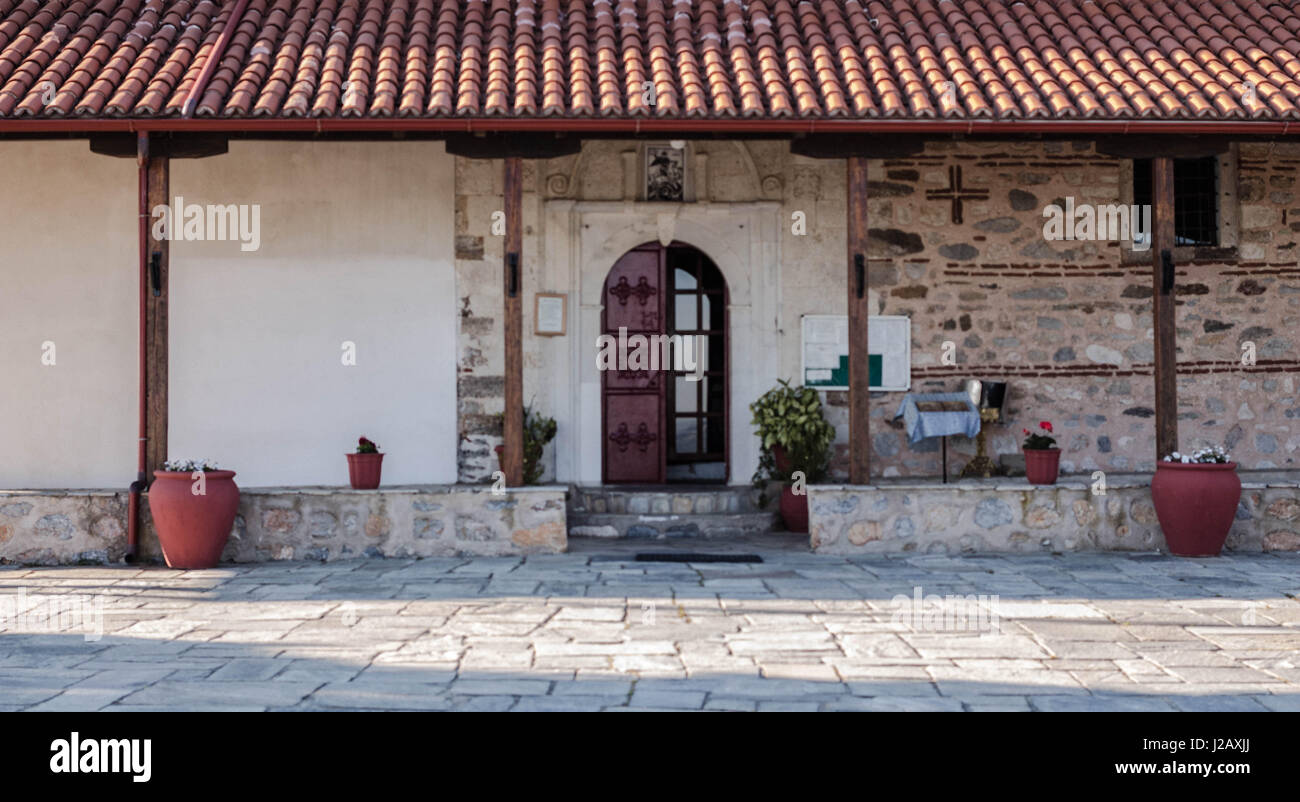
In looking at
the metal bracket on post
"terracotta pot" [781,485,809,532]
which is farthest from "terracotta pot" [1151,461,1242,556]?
the metal bracket on post

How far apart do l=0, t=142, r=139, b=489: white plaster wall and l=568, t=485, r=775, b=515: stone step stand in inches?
146

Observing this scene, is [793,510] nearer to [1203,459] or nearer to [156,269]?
[1203,459]

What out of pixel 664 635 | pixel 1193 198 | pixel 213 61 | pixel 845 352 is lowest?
pixel 664 635

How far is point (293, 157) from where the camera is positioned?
9.87 m

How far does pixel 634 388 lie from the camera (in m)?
10.3

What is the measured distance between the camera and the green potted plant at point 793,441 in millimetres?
9289

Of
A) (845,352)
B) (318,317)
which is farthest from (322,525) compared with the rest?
(845,352)

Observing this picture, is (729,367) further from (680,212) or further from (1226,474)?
(1226,474)

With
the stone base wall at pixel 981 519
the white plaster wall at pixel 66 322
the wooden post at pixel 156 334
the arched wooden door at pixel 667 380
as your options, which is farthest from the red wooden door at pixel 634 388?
the white plaster wall at pixel 66 322

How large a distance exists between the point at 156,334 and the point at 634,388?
3906mm

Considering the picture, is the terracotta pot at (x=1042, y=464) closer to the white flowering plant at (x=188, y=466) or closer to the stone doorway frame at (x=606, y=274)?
the stone doorway frame at (x=606, y=274)

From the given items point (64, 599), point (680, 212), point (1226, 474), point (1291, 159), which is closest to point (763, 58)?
point (680, 212)

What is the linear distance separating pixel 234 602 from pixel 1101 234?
768 centimetres

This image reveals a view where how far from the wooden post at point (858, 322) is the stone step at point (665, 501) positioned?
1.36 meters
